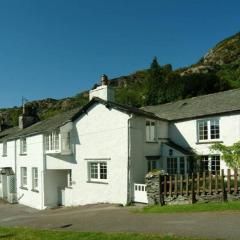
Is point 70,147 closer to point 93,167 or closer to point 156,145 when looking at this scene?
point 93,167

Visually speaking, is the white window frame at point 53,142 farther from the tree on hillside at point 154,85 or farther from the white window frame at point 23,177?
the tree on hillside at point 154,85

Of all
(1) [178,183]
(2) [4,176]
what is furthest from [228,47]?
(1) [178,183]

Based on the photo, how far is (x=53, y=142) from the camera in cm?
2945

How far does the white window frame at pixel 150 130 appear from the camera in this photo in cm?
2659

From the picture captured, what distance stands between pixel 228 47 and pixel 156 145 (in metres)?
126

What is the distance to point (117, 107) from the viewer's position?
24562mm

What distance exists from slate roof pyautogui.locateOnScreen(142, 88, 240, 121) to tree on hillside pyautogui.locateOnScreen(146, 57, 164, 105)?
2948 cm

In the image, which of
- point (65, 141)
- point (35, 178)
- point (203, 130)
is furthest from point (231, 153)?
point (35, 178)

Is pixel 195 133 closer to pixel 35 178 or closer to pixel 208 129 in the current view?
pixel 208 129

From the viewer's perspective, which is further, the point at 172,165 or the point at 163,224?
the point at 172,165

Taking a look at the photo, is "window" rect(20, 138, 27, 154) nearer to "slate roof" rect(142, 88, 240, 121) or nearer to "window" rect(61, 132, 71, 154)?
"window" rect(61, 132, 71, 154)

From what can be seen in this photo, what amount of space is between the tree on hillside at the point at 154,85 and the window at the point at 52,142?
32.8 m

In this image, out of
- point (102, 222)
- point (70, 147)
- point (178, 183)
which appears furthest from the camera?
point (70, 147)

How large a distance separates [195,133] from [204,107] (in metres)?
2.04
